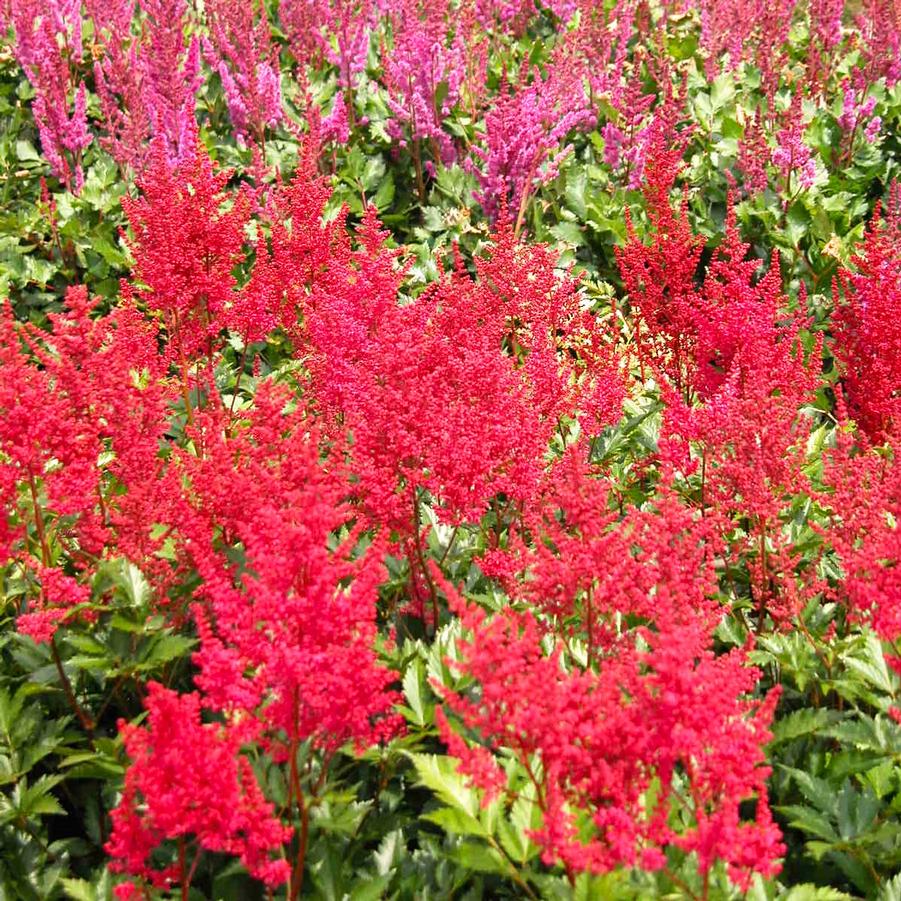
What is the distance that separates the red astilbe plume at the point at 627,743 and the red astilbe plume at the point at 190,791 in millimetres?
481

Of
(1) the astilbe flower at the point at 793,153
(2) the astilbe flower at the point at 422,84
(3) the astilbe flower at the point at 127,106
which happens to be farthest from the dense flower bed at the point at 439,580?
(2) the astilbe flower at the point at 422,84

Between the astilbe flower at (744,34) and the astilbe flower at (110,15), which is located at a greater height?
the astilbe flower at (110,15)

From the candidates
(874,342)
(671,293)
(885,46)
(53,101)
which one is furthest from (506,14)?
(874,342)

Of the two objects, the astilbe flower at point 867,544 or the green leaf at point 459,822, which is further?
the astilbe flower at point 867,544

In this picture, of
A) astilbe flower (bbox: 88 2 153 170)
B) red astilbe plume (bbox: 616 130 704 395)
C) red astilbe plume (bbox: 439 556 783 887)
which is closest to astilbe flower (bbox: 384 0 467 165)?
astilbe flower (bbox: 88 2 153 170)

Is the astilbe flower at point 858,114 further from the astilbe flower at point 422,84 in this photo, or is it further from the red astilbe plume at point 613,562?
the red astilbe plume at point 613,562

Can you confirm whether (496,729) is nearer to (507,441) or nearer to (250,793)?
(250,793)

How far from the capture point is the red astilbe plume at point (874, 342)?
4.65 metres

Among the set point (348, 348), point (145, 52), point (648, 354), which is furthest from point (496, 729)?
point (145, 52)

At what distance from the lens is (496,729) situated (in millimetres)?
1984

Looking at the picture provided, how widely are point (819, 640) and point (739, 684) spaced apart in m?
1.35

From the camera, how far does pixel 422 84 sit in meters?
7.56

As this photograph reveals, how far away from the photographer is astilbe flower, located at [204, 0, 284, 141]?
728 cm

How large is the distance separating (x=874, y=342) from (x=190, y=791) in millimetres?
4013
